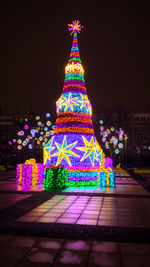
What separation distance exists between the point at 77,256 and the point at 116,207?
389cm

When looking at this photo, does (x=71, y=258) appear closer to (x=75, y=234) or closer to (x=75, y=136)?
(x=75, y=234)

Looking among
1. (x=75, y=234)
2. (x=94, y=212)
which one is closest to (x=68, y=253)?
(x=75, y=234)

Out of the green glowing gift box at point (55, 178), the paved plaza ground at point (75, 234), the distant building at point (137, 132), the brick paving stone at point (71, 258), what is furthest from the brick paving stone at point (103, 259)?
the distant building at point (137, 132)

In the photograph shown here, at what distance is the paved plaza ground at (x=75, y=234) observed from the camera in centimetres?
373

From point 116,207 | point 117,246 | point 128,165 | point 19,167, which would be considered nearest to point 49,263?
point 117,246

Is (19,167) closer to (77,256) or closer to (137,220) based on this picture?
(137,220)

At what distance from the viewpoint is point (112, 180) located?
41.5 feet

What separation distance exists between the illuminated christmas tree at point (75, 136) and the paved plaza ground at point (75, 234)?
234 inches

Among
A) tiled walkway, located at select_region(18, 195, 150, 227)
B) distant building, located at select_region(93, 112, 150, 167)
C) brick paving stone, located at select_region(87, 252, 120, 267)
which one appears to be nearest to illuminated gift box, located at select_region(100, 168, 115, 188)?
tiled walkway, located at select_region(18, 195, 150, 227)

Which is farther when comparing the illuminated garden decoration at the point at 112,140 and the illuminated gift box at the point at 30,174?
the illuminated garden decoration at the point at 112,140

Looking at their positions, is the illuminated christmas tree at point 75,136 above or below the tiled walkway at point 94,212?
above

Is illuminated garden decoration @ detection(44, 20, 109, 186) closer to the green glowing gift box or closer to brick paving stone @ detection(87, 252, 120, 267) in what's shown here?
the green glowing gift box

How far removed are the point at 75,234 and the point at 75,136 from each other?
9.59 metres

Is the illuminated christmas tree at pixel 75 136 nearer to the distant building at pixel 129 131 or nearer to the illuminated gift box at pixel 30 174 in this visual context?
the illuminated gift box at pixel 30 174
